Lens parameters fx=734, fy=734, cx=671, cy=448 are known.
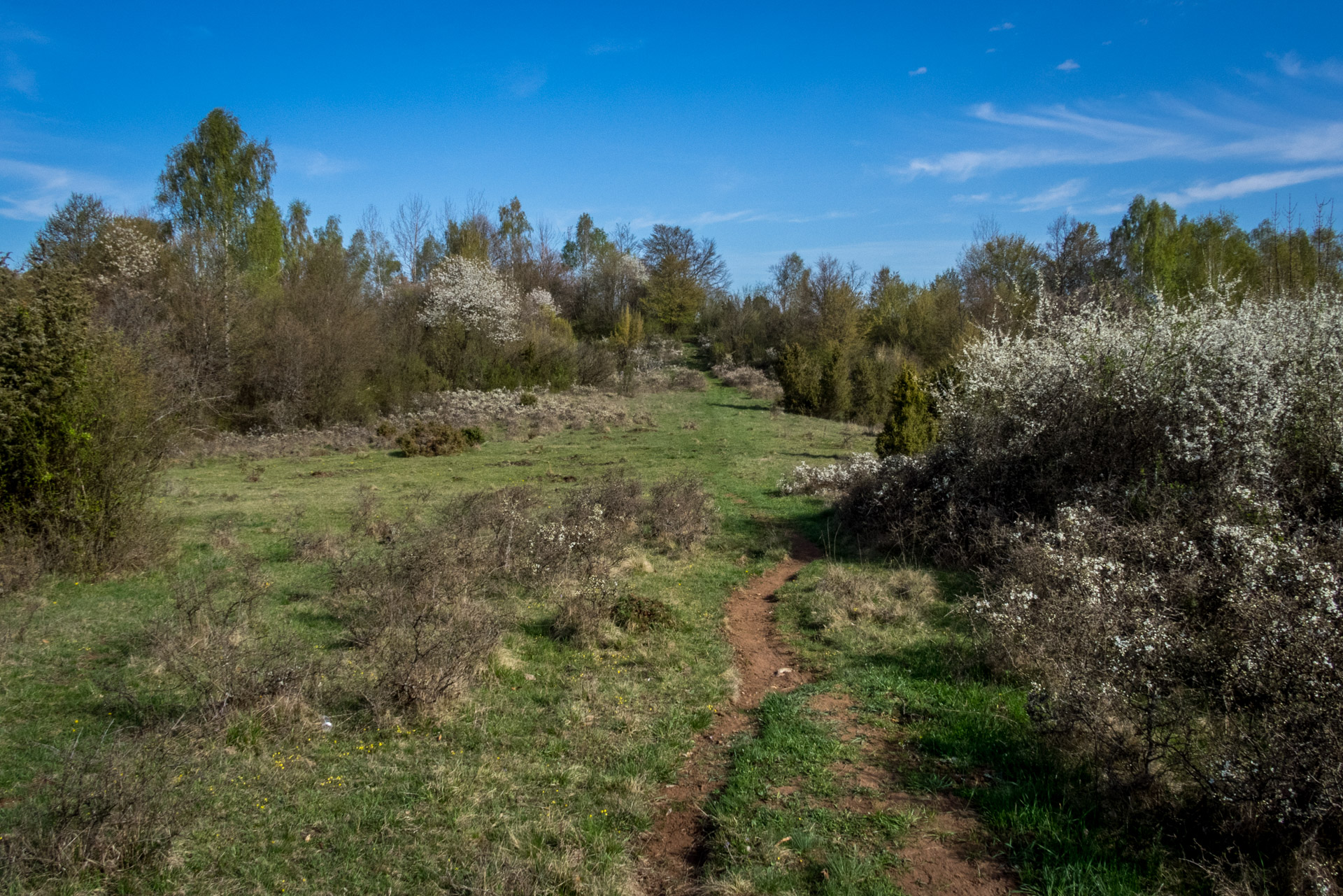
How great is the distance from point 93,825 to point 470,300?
1311 inches

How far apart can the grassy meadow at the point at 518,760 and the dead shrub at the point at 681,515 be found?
6.08 feet

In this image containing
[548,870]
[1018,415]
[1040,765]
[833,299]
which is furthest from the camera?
[833,299]

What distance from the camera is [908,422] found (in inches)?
678

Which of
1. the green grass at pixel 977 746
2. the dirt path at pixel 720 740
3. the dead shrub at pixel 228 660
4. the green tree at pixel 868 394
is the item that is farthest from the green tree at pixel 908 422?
the dead shrub at pixel 228 660

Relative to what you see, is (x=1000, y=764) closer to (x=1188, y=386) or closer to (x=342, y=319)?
(x=1188, y=386)

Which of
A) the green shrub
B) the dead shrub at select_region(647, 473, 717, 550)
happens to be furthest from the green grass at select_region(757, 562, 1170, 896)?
the green shrub

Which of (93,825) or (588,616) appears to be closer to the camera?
(93,825)

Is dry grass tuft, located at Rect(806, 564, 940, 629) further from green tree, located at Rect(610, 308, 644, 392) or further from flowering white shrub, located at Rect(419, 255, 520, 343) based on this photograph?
flowering white shrub, located at Rect(419, 255, 520, 343)

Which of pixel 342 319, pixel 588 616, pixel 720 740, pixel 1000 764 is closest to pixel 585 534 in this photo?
pixel 588 616

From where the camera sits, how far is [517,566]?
29.3ft

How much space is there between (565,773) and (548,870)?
1.05 metres

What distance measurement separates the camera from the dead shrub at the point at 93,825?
10.9 feet

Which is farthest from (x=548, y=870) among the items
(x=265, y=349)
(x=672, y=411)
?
(x=672, y=411)

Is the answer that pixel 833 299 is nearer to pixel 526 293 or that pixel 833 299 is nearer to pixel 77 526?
pixel 526 293
